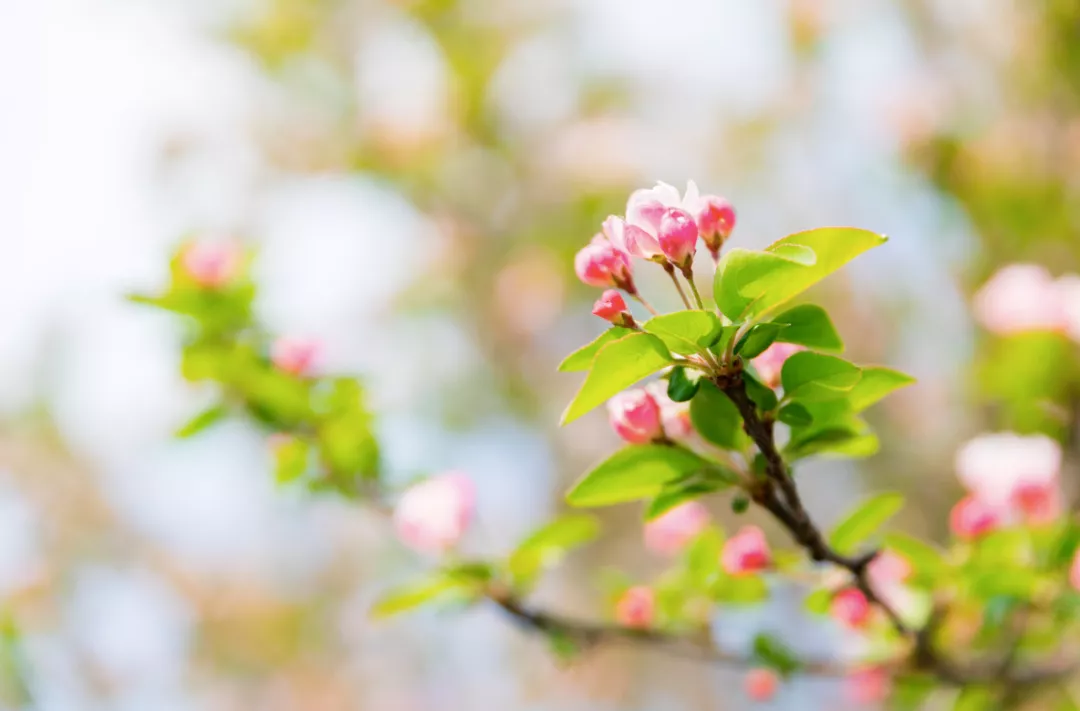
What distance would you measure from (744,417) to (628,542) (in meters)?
2.69

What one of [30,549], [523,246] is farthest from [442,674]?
[523,246]

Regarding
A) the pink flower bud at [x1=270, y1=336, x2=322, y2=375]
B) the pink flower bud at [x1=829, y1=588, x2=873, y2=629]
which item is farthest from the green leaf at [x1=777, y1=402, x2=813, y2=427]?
the pink flower bud at [x1=270, y1=336, x2=322, y2=375]

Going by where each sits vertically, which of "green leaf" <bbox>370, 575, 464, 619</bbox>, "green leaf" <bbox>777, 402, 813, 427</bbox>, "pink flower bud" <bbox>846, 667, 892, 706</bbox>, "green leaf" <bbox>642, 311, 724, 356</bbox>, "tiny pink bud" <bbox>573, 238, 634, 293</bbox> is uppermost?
"tiny pink bud" <bbox>573, 238, 634, 293</bbox>

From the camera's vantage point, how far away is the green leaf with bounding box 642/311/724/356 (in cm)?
41

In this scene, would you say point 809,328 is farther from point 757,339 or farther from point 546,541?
point 546,541

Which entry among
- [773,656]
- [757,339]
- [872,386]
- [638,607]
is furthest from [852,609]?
[757,339]

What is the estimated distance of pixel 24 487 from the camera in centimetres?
334

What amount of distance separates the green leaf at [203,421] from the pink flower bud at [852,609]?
26.5 inches

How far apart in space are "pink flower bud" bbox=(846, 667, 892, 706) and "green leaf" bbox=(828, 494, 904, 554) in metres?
0.22

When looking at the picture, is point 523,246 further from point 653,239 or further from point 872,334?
point 653,239

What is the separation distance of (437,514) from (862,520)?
1.37ft

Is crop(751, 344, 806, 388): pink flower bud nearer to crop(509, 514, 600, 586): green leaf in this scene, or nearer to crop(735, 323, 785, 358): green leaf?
crop(735, 323, 785, 358): green leaf

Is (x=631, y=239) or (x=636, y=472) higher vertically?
(x=631, y=239)

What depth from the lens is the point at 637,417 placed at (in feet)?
1.70
